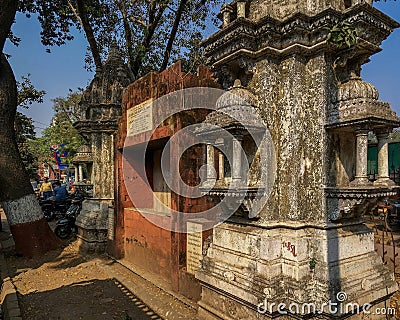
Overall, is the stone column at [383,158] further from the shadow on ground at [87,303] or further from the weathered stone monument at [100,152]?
the weathered stone monument at [100,152]

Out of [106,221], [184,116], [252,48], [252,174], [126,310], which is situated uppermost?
[252,48]

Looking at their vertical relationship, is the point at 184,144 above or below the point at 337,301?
above

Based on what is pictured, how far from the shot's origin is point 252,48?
140 inches

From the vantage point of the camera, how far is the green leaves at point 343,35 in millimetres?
3053

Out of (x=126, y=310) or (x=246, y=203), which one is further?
(x=126, y=310)

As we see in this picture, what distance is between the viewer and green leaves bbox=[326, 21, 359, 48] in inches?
120

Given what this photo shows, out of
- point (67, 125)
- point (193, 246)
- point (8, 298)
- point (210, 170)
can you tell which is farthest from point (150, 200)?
point (67, 125)

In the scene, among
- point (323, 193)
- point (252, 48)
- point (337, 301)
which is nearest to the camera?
point (337, 301)

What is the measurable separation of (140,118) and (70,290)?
11.9ft

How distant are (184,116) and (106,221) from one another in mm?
4678

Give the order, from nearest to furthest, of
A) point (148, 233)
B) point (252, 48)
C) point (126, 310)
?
point (252, 48) < point (126, 310) < point (148, 233)

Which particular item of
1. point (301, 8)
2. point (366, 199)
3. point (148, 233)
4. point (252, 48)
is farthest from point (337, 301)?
point (148, 233)

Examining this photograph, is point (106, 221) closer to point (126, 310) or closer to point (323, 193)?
point (126, 310)

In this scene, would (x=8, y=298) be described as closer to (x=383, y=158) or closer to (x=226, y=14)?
(x=226, y=14)
